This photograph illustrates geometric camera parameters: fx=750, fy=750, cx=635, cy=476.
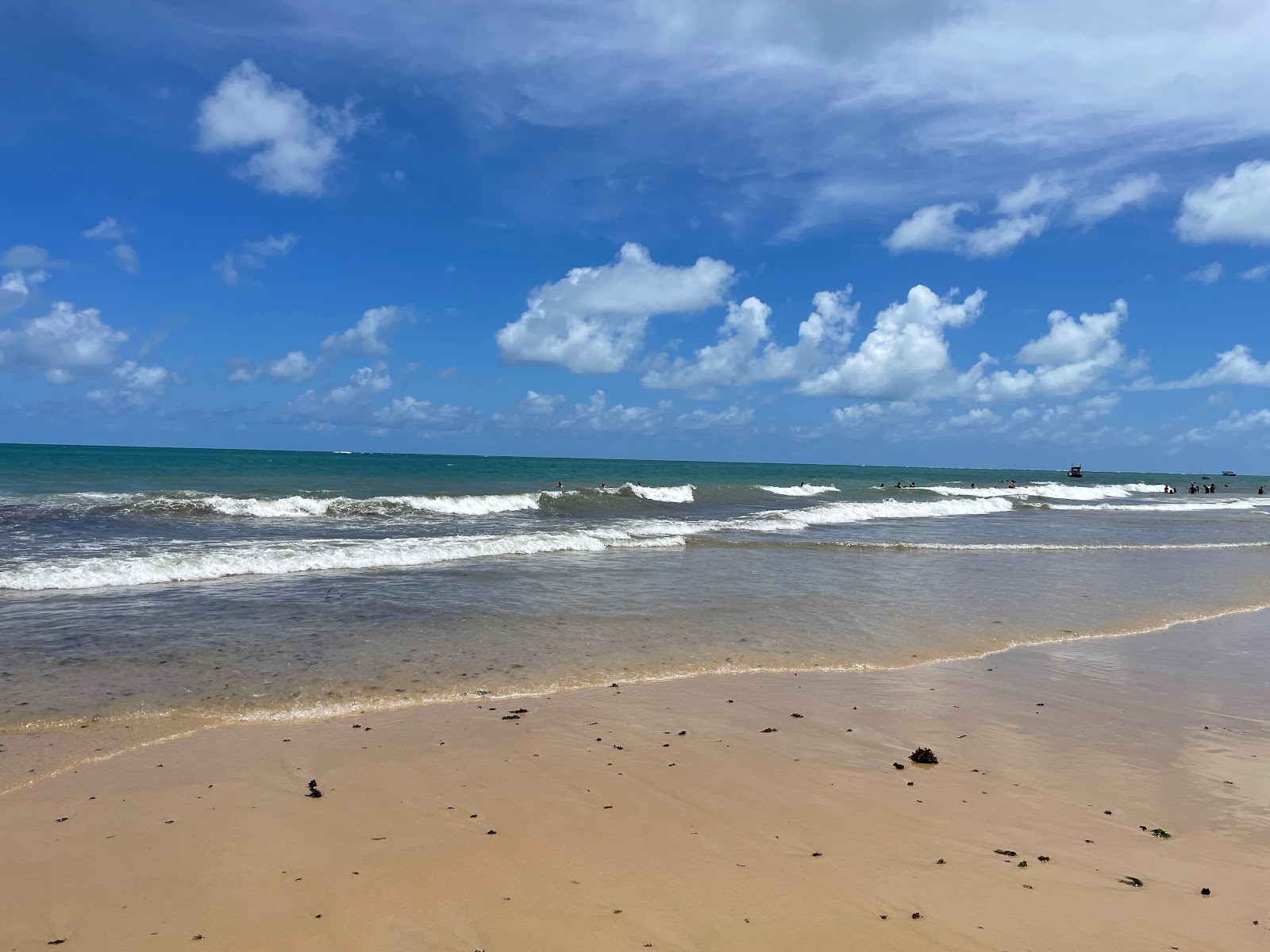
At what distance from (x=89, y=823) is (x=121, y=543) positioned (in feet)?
54.6

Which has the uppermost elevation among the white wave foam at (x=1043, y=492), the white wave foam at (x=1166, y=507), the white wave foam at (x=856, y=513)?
the white wave foam at (x=1043, y=492)

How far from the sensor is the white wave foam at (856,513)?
31812 millimetres

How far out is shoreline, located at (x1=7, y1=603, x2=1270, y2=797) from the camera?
6.24 metres

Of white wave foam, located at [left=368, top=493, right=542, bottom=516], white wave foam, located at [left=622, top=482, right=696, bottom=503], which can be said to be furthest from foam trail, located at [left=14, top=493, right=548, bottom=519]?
white wave foam, located at [left=622, top=482, right=696, bottom=503]

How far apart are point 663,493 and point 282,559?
103 ft

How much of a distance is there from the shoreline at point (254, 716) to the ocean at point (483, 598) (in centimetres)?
7

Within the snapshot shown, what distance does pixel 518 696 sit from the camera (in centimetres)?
821

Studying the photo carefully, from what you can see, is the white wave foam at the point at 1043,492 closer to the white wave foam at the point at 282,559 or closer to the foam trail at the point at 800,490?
the foam trail at the point at 800,490

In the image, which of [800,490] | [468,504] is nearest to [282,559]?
[468,504]

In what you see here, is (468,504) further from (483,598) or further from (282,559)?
(483,598)

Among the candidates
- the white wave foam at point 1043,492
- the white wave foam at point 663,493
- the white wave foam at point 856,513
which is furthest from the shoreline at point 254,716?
the white wave foam at point 1043,492

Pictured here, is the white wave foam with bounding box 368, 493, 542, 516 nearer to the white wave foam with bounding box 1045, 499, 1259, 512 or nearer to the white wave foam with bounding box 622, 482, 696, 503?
the white wave foam with bounding box 622, 482, 696, 503

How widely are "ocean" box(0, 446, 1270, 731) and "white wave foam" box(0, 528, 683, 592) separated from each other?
67 mm

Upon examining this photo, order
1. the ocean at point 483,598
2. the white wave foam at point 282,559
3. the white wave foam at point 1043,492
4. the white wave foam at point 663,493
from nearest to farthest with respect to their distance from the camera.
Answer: the ocean at point 483,598
the white wave foam at point 282,559
the white wave foam at point 663,493
the white wave foam at point 1043,492
